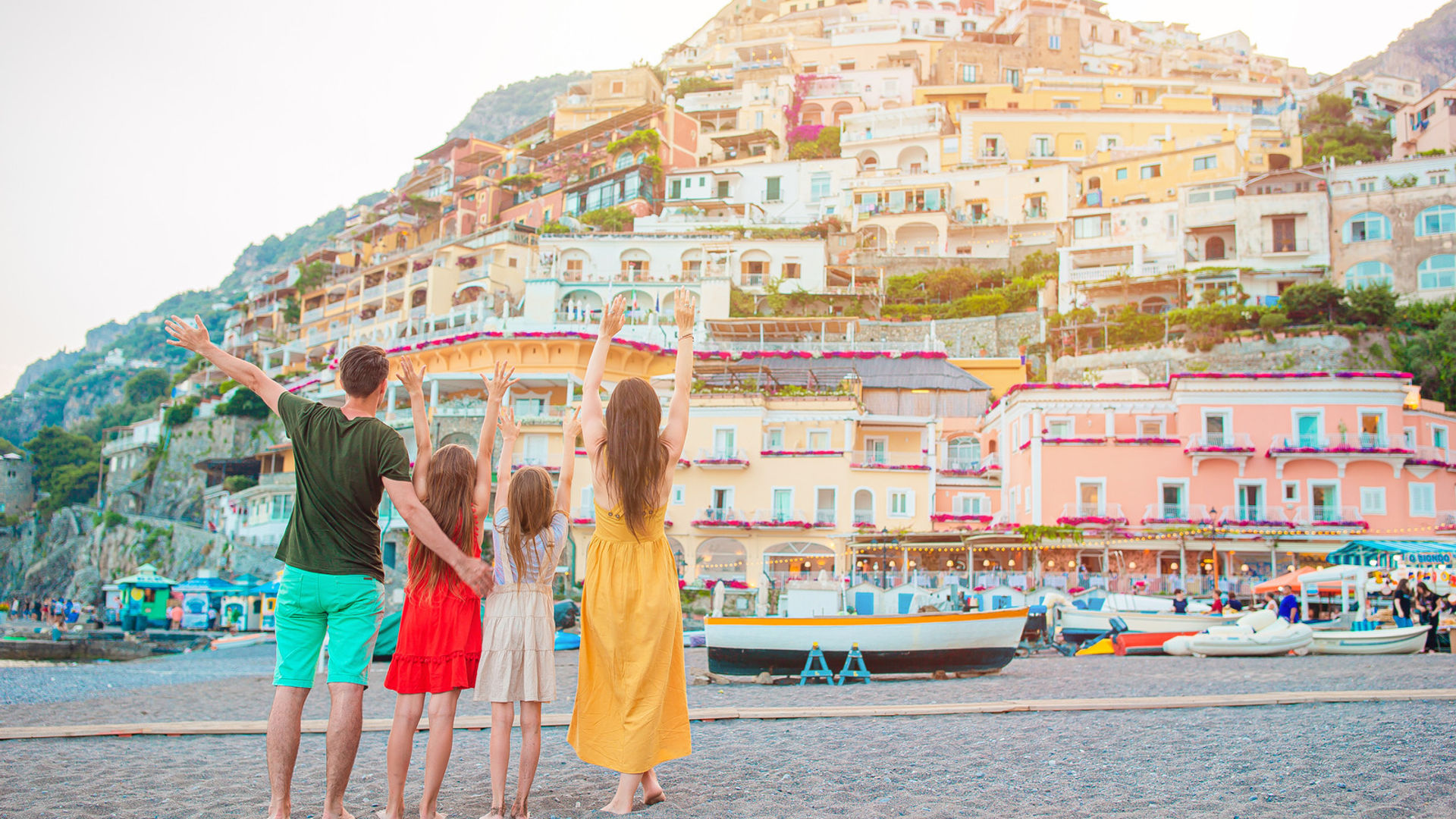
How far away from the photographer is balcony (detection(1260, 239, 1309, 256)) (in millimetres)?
44469

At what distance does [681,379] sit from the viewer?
199 inches

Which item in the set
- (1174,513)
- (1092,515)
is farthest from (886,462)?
(1174,513)

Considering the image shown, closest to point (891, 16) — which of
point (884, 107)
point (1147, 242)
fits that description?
point (884, 107)

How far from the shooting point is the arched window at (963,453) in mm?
39625

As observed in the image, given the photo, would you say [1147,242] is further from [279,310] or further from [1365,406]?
[279,310]

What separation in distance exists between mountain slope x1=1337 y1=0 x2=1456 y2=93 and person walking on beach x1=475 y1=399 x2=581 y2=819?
4818 inches

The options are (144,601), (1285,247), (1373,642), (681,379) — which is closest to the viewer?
(681,379)

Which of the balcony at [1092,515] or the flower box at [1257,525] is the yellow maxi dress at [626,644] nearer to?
the balcony at [1092,515]

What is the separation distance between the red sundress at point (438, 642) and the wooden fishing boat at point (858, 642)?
334 inches

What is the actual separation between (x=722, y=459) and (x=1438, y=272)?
31.6m

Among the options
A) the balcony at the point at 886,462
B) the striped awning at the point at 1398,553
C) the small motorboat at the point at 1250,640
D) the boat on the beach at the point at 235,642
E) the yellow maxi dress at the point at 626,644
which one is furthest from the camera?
the balcony at the point at 886,462

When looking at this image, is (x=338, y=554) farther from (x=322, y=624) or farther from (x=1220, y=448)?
(x=1220, y=448)

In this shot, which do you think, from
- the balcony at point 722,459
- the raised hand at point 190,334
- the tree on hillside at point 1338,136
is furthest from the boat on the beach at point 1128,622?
the tree on hillside at point 1338,136

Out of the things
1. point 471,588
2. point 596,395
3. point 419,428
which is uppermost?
point 596,395
